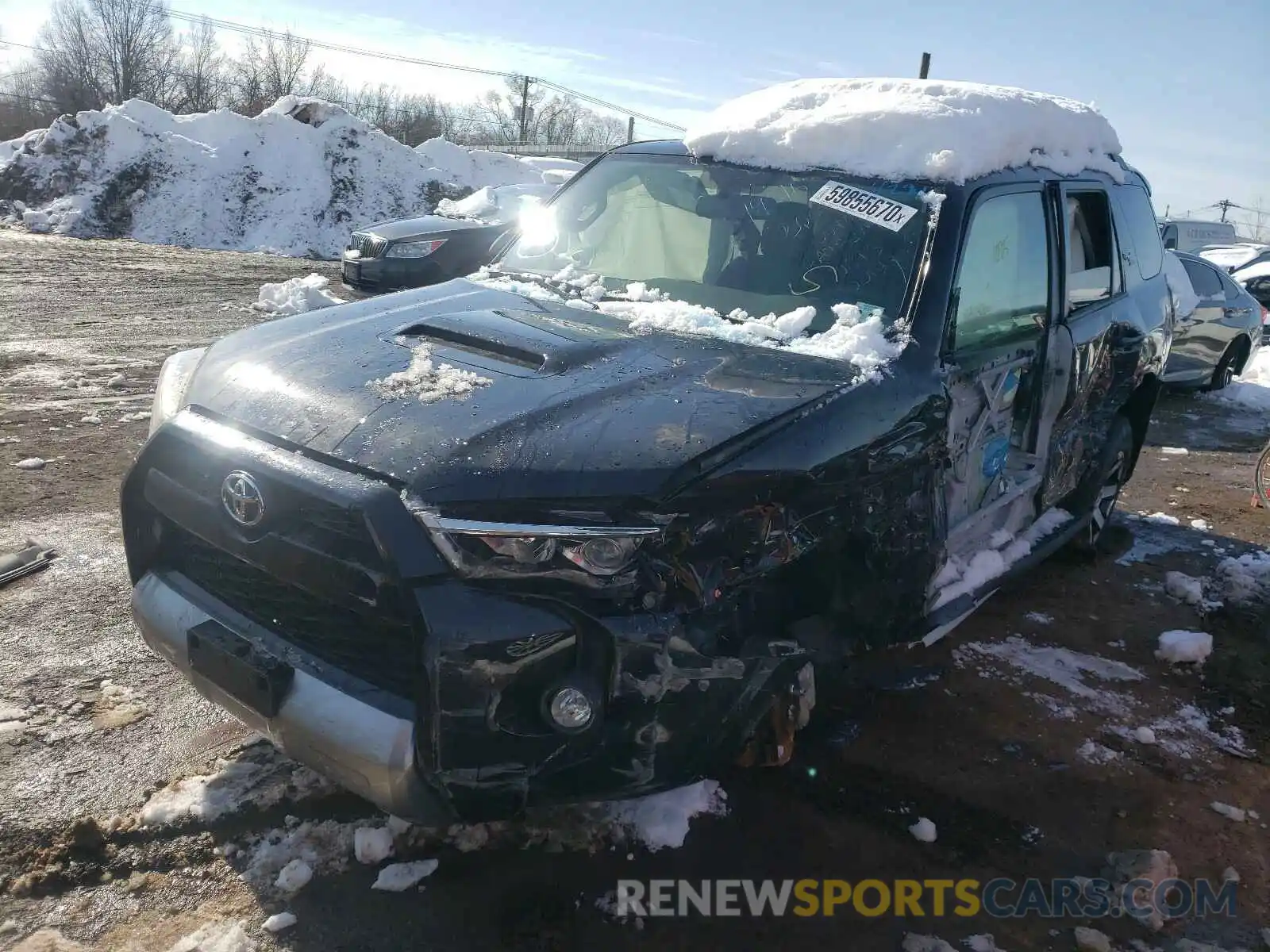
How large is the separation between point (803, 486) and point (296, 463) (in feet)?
4.13

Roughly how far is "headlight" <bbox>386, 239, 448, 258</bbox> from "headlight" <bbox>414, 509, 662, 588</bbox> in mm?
8037

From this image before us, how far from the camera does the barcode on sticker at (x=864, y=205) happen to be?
329 centimetres

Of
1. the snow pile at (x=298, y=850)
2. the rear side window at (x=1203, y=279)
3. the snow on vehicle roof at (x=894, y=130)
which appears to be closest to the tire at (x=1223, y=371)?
the rear side window at (x=1203, y=279)

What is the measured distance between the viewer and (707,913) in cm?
249

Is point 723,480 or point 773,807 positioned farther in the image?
point 773,807

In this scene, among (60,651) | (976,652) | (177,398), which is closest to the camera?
(177,398)

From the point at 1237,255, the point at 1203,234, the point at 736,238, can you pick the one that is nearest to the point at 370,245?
the point at 736,238

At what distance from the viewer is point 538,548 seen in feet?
7.04

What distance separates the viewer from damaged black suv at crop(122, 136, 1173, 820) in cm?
213

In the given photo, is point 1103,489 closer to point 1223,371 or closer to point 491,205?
point 1223,371

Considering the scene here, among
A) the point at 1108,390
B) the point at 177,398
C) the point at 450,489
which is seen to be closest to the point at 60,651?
the point at 177,398

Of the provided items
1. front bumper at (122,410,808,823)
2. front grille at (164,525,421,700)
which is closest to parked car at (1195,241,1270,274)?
front bumper at (122,410,808,823)

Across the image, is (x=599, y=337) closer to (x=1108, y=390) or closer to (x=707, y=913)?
(x=707, y=913)

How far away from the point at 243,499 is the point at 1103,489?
14.9 ft
